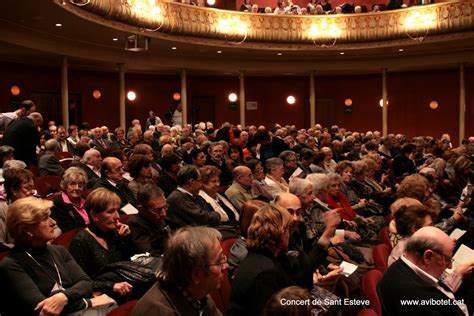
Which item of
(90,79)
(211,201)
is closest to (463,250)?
(211,201)

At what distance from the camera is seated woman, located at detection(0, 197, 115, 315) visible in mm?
3129

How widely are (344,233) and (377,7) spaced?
14393mm

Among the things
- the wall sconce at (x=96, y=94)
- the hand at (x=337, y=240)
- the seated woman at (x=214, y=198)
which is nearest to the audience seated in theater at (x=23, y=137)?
the seated woman at (x=214, y=198)

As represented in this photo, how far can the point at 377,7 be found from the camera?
1823 centimetres

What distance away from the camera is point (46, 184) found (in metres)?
7.15

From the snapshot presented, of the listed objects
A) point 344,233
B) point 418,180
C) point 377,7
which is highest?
point 377,7

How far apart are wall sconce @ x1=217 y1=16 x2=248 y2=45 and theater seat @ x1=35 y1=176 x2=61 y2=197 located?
10359 mm

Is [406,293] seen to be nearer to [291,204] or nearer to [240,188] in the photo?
[291,204]

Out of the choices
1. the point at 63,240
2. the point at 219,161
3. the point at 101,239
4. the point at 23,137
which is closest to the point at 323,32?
the point at 219,161

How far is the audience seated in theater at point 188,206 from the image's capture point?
17.8 ft

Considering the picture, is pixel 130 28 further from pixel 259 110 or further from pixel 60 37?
pixel 259 110

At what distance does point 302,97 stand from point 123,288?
20388 mm

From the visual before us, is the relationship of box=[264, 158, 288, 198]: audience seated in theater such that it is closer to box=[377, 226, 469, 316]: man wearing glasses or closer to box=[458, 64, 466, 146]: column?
box=[377, 226, 469, 316]: man wearing glasses

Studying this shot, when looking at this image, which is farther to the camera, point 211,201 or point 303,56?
point 303,56
